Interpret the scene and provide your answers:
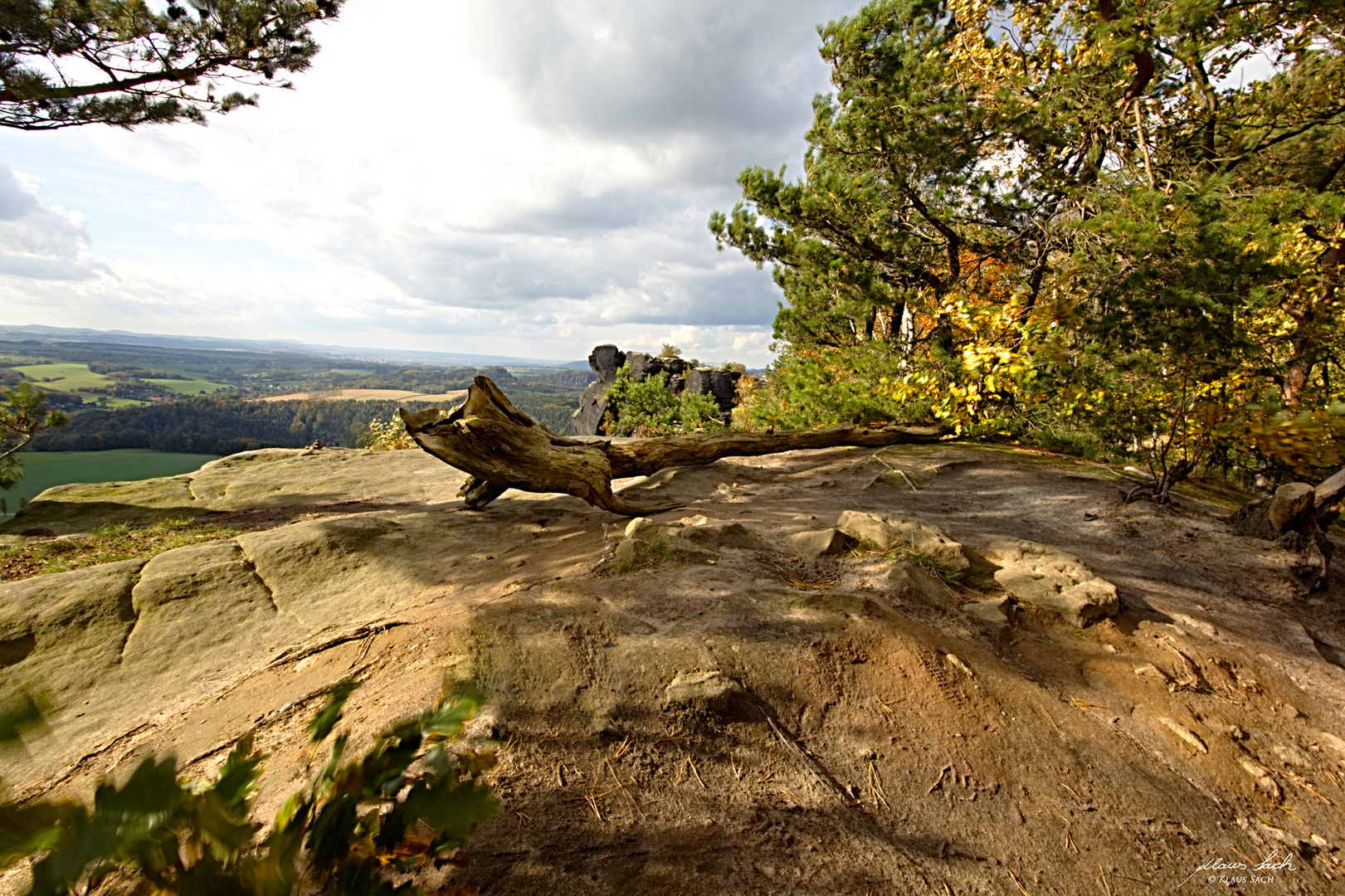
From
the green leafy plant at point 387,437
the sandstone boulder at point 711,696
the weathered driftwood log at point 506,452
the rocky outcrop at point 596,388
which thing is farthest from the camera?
the rocky outcrop at point 596,388

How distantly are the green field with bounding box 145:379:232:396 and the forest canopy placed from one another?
239 feet

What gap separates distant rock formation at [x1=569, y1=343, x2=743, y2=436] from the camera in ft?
88.4

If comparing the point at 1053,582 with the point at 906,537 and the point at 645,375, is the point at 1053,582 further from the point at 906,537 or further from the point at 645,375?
the point at 645,375

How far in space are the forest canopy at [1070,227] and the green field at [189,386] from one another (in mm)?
72976

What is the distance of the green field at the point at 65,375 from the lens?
181 ft

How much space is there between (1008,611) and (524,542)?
3570 millimetres

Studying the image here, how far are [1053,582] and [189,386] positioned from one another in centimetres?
9288

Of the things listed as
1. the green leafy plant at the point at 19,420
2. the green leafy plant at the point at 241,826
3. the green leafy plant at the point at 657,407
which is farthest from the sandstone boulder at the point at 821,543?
the green leafy plant at the point at 19,420

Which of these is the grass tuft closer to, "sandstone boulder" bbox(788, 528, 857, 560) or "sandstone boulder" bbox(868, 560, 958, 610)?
"sandstone boulder" bbox(788, 528, 857, 560)

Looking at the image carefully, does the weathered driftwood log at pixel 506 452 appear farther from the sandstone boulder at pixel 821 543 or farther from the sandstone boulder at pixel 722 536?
the sandstone boulder at pixel 821 543

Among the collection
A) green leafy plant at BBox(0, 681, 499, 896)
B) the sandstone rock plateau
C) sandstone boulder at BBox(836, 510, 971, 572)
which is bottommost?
the sandstone rock plateau

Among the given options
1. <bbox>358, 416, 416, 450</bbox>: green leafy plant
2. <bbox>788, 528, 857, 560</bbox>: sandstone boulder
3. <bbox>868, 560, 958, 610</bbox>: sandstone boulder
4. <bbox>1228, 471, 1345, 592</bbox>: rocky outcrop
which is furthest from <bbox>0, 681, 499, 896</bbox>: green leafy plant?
<bbox>358, 416, 416, 450</bbox>: green leafy plant

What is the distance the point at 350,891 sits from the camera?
3.15 feet

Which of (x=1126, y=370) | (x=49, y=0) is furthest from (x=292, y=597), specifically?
(x=1126, y=370)
